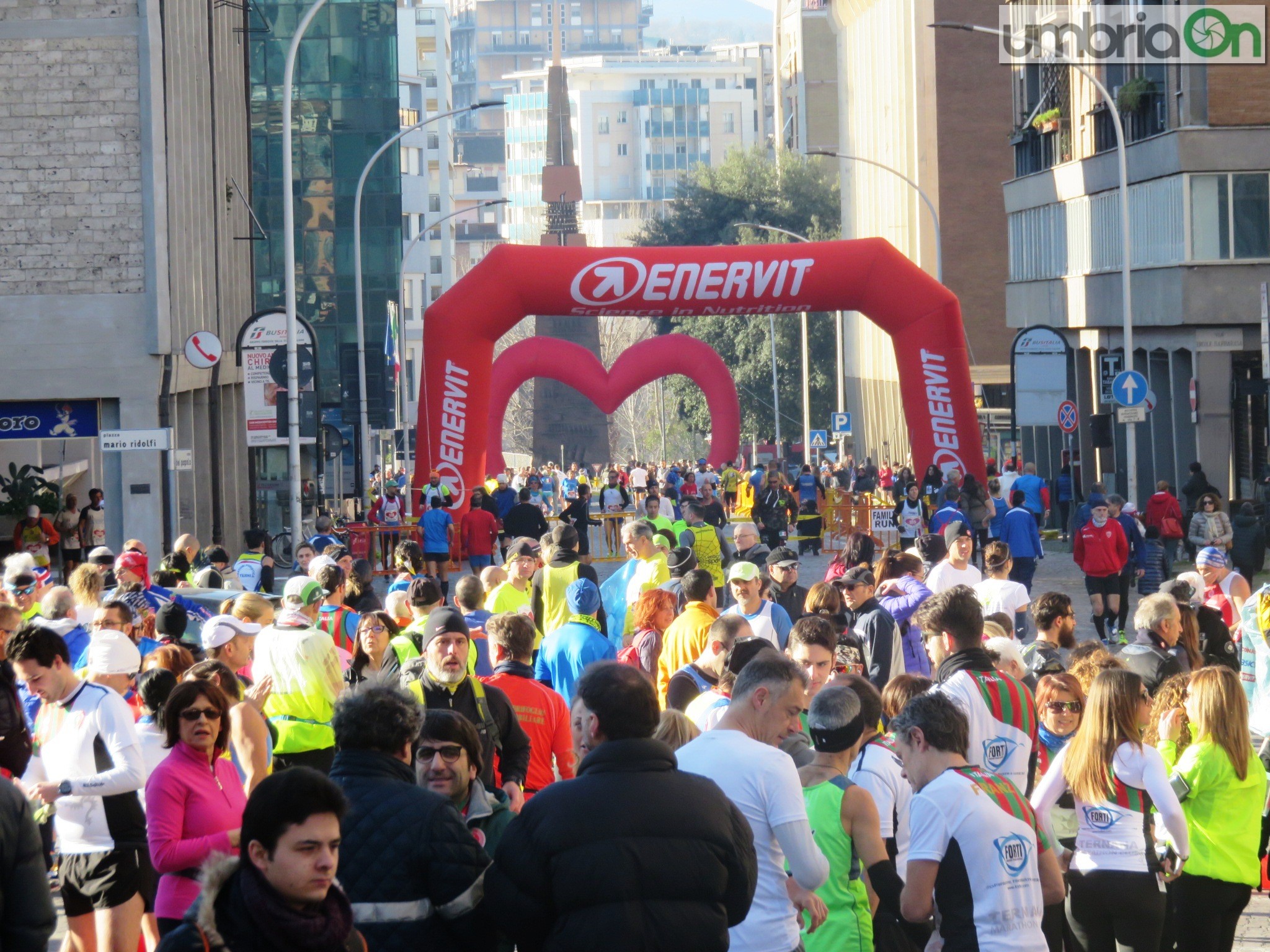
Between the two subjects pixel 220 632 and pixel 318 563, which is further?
pixel 318 563

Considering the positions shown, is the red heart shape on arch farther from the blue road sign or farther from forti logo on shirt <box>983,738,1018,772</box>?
forti logo on shirt <box>983,738,1018,772</box>

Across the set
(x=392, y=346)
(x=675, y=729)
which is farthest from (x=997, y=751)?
(x=392, y=346)


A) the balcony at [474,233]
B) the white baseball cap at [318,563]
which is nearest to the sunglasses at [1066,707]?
the white baseball cap at [318,563]

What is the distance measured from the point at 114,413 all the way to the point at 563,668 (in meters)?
17.0

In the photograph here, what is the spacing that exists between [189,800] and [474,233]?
635ft

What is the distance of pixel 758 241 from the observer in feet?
239

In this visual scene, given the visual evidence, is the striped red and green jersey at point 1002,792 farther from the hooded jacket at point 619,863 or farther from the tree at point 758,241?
the tree at point 758,241

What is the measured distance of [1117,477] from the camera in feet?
119

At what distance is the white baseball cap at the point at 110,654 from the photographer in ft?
23.6

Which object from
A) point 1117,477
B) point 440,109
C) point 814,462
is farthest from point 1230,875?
point 440,109

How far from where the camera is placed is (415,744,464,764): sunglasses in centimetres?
545

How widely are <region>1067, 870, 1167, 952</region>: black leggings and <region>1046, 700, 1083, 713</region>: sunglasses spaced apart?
3.52ft

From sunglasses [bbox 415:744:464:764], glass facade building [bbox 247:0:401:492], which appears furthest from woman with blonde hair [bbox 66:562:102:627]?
glass facade building [bbox 247:0:401:492]

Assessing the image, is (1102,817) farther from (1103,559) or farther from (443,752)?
(1103,559)
